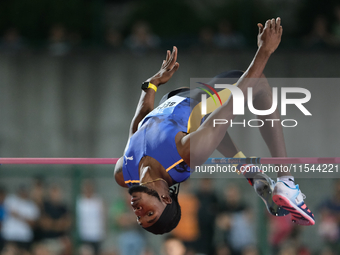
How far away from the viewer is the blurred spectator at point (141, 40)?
8.01 m

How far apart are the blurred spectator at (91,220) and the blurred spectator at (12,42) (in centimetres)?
297

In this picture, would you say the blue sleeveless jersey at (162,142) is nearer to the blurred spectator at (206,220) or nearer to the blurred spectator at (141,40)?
the blurred spectator at (206,220)

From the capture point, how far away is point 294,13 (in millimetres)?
8742

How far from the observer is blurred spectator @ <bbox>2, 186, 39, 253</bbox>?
260 inches

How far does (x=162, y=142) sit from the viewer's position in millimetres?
3539

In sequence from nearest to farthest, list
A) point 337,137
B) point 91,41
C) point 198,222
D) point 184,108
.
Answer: point 184,108, point 198,222, point 337,137, point 91,41

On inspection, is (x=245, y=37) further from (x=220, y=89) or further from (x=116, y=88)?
(x=220, y=89)

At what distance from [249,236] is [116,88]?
3.46 metres

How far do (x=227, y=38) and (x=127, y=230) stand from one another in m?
3.75

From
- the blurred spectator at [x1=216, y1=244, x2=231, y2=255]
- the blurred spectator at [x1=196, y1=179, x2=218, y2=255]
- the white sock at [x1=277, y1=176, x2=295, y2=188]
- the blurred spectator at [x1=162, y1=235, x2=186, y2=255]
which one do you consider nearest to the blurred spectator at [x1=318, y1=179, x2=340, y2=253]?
the blurred spectator at [x1=216, y1=244, x2=231, y2=255]

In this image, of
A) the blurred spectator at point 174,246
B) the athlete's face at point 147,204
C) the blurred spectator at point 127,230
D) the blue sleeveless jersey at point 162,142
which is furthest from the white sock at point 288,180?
the blurred spectator at point 127,230

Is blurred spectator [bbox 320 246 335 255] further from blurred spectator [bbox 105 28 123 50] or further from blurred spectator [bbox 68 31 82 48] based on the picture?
blurred spectator [bbox 68 31 82 48]

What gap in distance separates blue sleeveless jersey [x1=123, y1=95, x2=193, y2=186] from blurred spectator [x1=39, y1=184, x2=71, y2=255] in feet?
10.8

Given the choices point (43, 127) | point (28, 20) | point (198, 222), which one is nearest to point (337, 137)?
point (198, 222)
